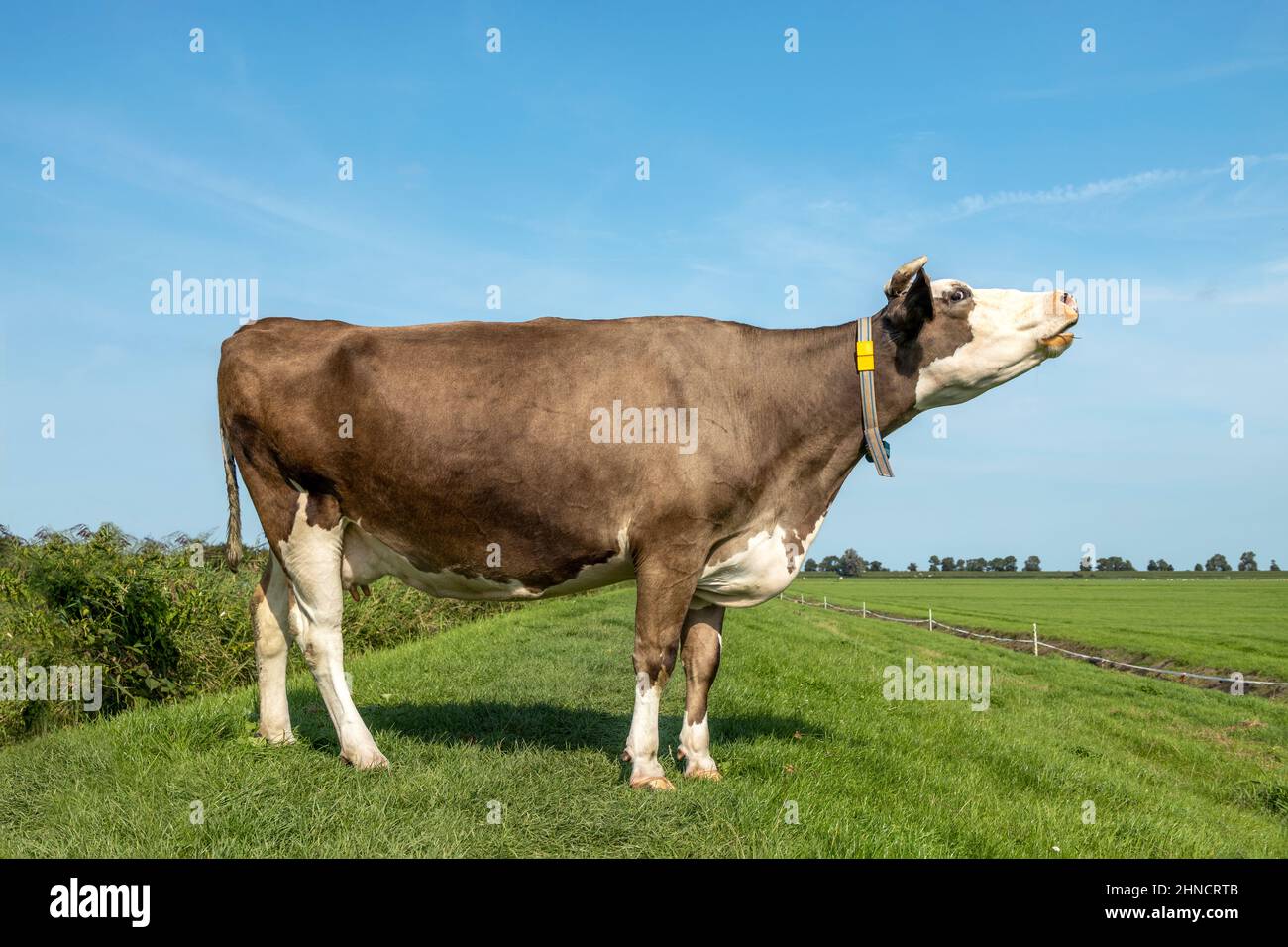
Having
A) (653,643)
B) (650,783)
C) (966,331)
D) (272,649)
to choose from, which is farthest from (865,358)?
(272,649)

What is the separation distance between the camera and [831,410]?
6.55 m

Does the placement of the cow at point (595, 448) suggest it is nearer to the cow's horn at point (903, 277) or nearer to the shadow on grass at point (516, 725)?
the cow's horn at point (903, 277)

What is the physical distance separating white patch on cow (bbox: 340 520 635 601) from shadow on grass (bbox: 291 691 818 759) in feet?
3.92

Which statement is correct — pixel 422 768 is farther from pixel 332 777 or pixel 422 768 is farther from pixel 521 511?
pixel 521 511

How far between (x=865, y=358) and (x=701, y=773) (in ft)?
9.74

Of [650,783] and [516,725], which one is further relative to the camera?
[516,725]

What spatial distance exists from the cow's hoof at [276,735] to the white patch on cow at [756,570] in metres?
3.25

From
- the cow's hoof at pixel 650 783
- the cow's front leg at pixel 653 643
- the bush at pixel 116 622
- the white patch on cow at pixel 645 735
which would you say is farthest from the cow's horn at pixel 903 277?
the bush at pixel 116 622

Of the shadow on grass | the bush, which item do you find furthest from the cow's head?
the bush

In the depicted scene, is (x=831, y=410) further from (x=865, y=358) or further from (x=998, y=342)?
(x=998, y=342)

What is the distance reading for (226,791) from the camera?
18.4 ft

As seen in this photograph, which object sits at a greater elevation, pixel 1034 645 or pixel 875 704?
pixel 875 704

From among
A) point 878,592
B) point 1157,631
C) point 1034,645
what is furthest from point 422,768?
point 878,592

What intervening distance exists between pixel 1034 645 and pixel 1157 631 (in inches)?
321
